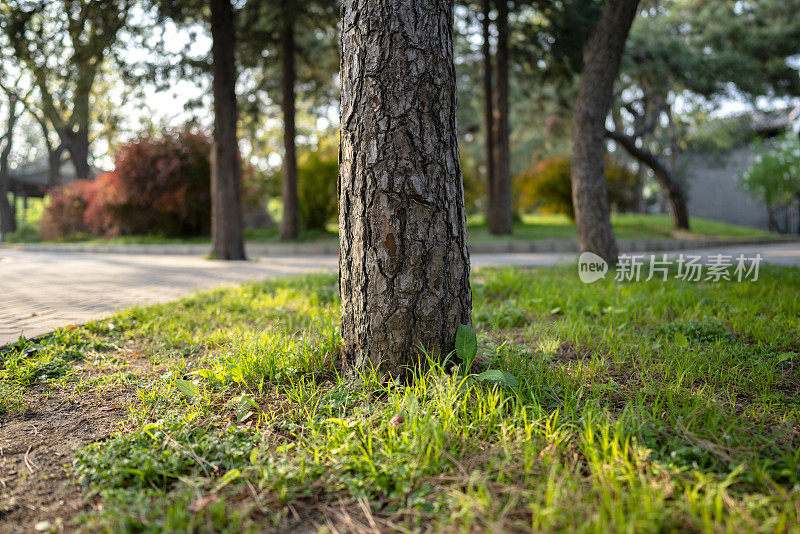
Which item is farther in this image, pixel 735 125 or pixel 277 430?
pixel 735 125

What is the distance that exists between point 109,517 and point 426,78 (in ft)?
6.48

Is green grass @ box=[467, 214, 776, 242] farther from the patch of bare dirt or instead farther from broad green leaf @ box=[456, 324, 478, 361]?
the patch of bare dirt

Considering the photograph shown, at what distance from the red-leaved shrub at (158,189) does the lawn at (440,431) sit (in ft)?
38.2

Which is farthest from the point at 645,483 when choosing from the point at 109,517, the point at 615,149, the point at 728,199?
the point at 615,149

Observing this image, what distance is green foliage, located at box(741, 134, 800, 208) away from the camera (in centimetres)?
1611

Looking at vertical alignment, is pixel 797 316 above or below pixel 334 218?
below

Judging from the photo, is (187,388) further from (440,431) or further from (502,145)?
(502,145)

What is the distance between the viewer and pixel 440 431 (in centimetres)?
166

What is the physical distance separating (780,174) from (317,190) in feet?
50.6

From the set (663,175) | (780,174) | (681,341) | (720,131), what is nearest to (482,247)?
(663,175)

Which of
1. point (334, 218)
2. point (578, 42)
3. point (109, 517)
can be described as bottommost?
point (109, 517)

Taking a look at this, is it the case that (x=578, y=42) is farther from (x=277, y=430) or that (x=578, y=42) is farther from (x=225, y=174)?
(x=277, y=430)

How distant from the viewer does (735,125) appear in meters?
21.3

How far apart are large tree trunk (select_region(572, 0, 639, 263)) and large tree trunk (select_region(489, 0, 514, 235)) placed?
624 cm
